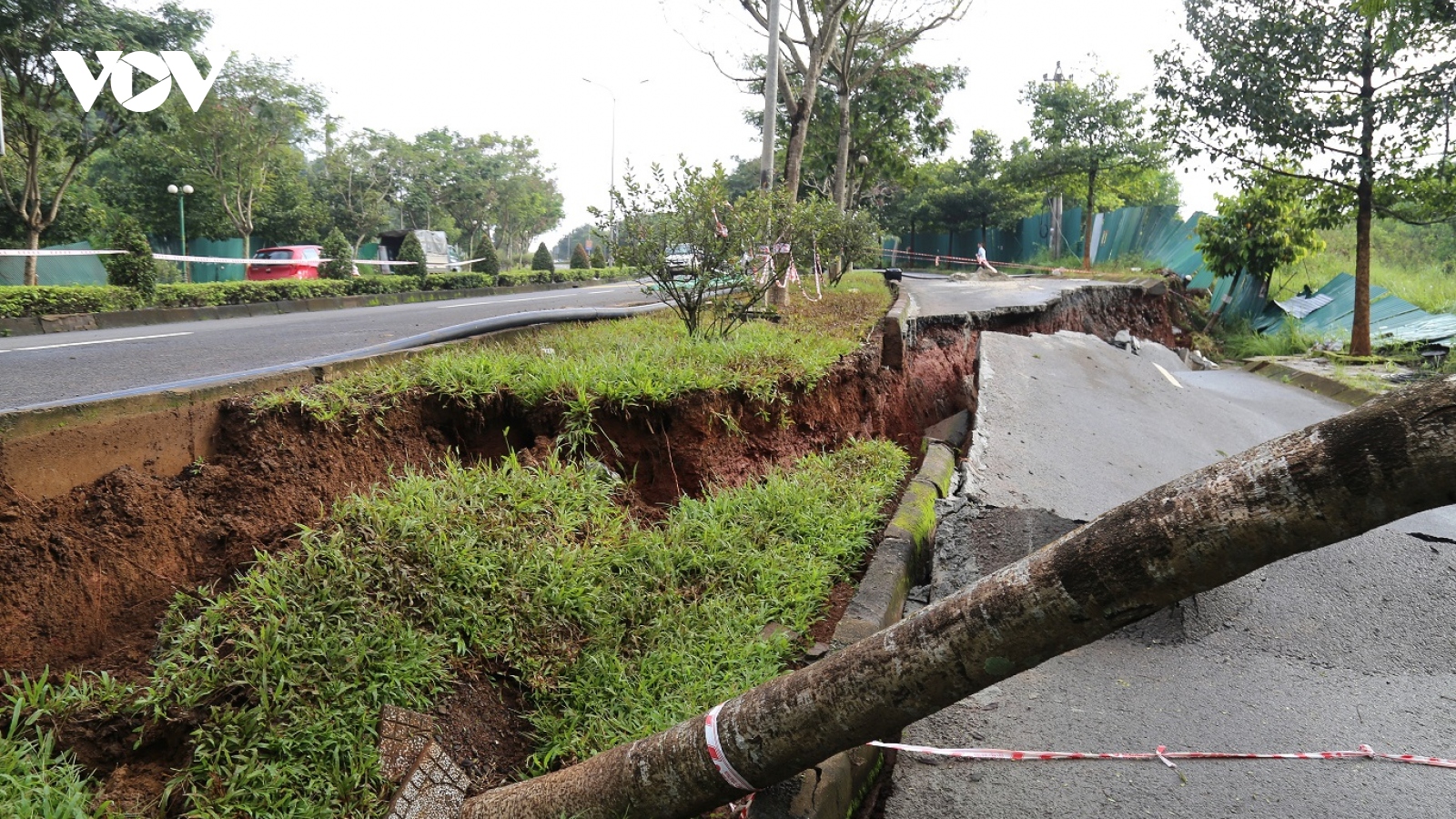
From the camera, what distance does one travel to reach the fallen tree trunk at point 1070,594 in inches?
55.6

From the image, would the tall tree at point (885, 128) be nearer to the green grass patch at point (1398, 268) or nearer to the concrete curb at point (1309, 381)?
the green grass patch at point (1398, 268)

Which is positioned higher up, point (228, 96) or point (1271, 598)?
point (228, 96)

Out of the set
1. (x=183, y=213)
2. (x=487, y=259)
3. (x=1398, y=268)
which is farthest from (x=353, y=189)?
(x=1398, y=268)

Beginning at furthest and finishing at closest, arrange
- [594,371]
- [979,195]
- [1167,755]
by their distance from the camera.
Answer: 1. [979,195]
2. [594,371]
3. [1167,755]

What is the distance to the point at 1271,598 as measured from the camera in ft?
14.1

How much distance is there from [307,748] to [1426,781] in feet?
11.5

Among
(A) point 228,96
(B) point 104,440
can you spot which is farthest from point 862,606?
(A) point 228,96

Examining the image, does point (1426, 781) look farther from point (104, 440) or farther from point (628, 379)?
point (104, 440)

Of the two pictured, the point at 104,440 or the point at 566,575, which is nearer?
the point at 104,440

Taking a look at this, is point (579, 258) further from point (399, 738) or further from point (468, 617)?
point (399, 738)

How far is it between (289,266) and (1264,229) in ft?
65.9

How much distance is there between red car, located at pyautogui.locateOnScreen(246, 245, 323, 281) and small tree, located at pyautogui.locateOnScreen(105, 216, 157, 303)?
6657 mm

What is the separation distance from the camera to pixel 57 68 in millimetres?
13125

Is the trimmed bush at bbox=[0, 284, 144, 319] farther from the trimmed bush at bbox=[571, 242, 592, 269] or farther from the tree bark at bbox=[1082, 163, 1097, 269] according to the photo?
the tree bark at bbox=[1082, 163, 1097, 269]
